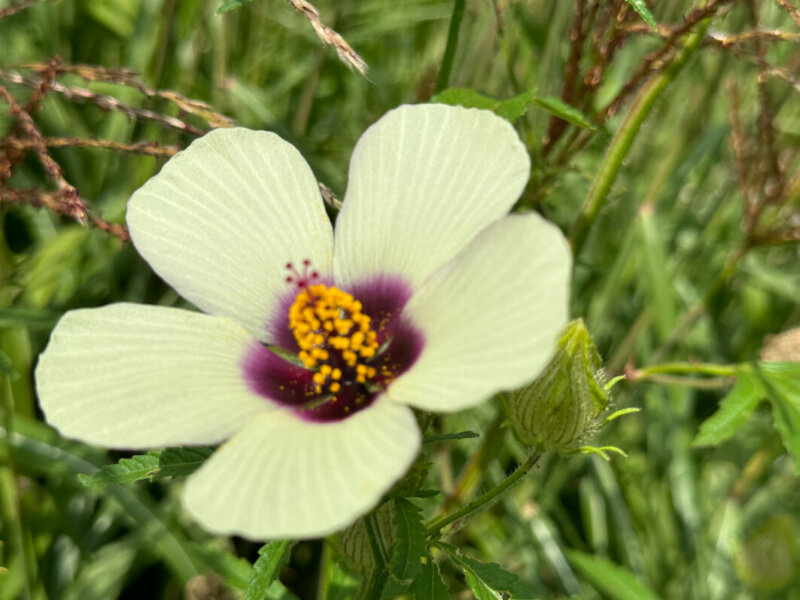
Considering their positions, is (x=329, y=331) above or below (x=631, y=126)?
below

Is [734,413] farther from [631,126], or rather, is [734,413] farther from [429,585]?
[429,585]

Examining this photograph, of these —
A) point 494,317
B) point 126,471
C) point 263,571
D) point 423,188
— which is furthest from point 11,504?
point 494,317

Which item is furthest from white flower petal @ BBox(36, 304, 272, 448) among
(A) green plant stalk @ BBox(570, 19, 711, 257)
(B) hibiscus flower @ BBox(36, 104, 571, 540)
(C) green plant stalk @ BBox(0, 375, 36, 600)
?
(C) green plant stalk @ BBox(0, 375, 36, 600)

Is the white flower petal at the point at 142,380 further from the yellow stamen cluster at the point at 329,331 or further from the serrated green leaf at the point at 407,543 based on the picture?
the serrated green leaf at the point at 407,543

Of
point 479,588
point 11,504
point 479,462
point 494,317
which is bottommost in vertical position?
point 11,504

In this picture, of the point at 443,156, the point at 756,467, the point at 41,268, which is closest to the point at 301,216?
the point at 443,156

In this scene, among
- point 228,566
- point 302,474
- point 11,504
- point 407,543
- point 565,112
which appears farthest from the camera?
point 11,504

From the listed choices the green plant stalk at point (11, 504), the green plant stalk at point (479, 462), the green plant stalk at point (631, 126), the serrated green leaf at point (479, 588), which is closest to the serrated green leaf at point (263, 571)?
the serrated green leaf at point (479, 588)

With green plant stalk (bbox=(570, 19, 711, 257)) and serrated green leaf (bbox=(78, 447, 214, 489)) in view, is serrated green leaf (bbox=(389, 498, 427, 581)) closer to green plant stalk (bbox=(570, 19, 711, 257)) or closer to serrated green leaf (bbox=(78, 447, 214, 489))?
serrated green leaf (bbox=(78, 447, 214, 489))
